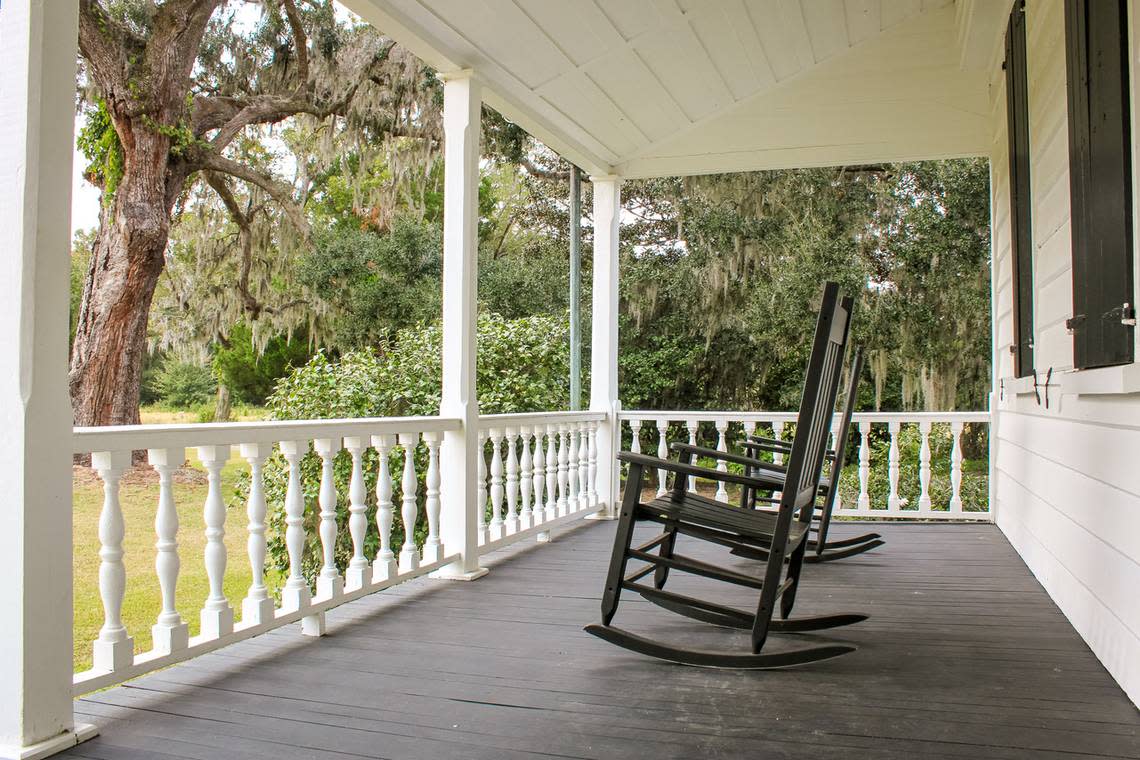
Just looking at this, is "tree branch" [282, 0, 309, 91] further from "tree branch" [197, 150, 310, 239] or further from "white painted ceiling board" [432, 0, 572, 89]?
"white painted ceiling board" [432, 0, 572, 89]

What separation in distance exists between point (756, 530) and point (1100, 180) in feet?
4.55

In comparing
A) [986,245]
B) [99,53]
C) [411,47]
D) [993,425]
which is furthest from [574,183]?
[986,245]

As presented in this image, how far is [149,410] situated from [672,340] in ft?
28.3

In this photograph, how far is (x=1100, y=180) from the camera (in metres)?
2.52

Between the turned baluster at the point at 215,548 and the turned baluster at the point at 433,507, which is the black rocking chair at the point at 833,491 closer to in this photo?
the turned baluster at the point at 433,507

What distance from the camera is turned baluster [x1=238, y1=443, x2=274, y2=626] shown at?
2.73m

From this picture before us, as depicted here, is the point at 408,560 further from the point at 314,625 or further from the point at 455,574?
the point at 314,625

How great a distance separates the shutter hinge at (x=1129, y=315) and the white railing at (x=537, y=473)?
2770 millimetres

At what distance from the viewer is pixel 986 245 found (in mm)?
9805

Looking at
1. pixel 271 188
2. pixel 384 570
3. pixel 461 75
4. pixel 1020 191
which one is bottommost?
pixel 384 570

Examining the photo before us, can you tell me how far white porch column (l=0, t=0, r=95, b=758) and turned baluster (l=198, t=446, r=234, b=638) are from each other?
55 centimetres

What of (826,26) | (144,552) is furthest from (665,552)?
(144,552)

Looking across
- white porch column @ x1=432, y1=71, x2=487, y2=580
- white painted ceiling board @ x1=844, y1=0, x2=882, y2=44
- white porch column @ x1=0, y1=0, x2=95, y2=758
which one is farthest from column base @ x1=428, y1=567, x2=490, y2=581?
white painted ceiling board @ x1=844, y1=0, x2=882, y2=44

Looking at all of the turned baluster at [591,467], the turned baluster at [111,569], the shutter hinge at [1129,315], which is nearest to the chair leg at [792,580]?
the shutter hinge at [1129,315]
